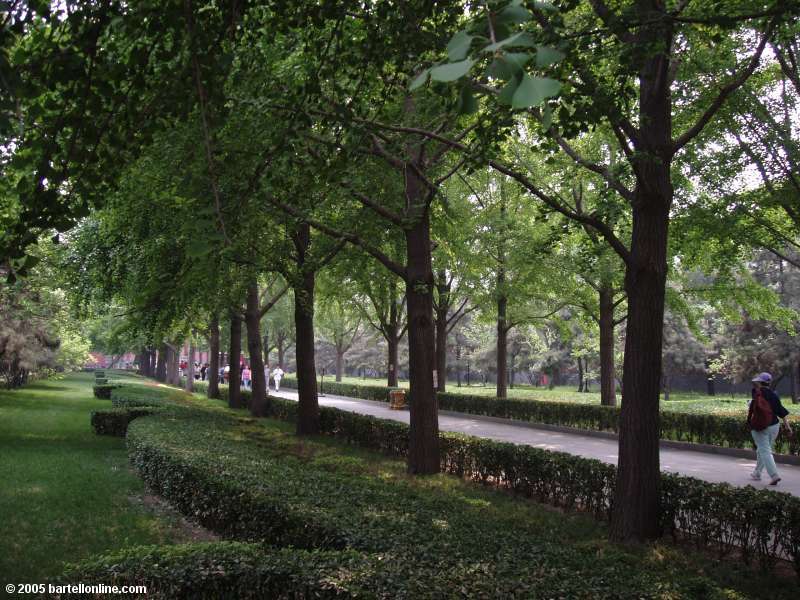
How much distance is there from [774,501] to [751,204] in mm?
9813

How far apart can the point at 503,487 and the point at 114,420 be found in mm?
11183

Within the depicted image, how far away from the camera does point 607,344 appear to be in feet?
71.4

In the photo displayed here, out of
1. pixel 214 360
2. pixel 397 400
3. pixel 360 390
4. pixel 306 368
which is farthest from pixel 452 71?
pixel 360 390

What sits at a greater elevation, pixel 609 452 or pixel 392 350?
pixel 392 350

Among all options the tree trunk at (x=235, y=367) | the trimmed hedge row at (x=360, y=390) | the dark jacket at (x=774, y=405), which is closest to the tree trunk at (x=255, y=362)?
the tree trunk at (x=235, y=367)

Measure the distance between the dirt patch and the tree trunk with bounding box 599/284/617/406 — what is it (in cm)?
1579

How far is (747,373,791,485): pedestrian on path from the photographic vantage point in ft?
34.2

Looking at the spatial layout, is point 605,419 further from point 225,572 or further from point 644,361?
point 225,572

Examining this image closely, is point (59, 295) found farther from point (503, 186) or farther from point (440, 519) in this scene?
point (440, 519)

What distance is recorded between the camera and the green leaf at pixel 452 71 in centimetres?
126

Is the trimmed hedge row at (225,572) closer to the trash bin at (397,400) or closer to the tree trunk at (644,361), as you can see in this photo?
the tree trunk at (644,361)

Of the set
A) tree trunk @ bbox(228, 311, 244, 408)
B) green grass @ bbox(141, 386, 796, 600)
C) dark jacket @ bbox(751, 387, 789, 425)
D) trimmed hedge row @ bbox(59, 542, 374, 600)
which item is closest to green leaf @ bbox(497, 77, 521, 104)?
trimmed hedge row @ bbox(59, 542, 374, 600)

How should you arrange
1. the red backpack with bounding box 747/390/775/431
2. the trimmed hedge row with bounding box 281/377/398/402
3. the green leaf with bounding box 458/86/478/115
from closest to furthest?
the green leaf with bounding box 458/86/478/115
the red backpack with bounding box 747/390/775/431
the trimmed hedge row with bounding box 281/377/398/402

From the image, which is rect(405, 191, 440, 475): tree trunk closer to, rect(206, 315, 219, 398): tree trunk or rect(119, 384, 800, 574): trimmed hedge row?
rect(119, 384, 800, 574): trimmed hedge row
